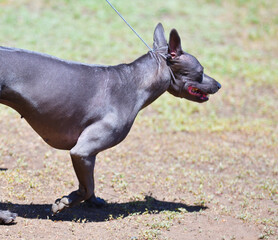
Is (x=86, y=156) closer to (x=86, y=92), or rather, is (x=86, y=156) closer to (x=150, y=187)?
(x=86, y=92)

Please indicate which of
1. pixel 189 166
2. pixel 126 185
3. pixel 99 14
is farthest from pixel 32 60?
pixel 99 14

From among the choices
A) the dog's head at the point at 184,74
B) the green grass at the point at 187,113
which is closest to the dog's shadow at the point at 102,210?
the green grass at the point at 187,113

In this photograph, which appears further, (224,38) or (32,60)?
(224,38)

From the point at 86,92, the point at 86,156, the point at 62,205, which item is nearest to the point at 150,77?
the point at 86,92

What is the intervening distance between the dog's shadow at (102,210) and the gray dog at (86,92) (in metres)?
0.41

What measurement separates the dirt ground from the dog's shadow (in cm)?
1

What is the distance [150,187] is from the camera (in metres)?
7.32

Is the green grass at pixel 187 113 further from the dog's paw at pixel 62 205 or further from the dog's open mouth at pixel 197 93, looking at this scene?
the dog's open mouth at pixel 197 93

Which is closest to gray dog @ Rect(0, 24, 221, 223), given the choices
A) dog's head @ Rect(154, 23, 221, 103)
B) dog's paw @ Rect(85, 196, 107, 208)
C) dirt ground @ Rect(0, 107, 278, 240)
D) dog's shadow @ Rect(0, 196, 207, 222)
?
dog's head @ Rect(154, 23, 221, 103)

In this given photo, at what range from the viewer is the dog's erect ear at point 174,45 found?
556 cm

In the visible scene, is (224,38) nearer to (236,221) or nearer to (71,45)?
(71,45)

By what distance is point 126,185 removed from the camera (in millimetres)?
7176

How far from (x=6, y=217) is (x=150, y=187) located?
261 centimetres

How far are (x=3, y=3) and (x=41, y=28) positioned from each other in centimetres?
218
